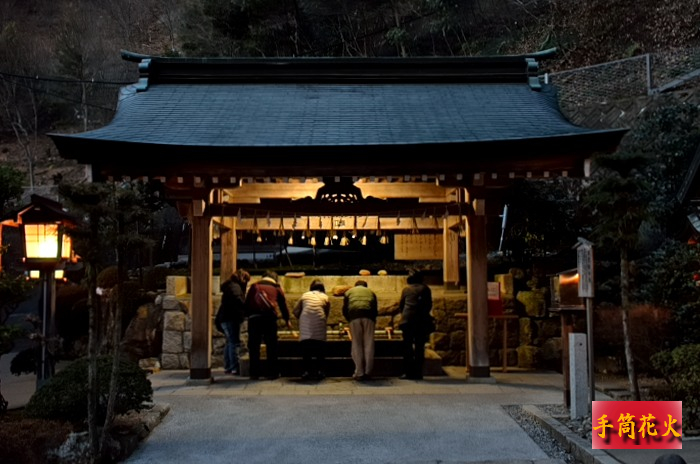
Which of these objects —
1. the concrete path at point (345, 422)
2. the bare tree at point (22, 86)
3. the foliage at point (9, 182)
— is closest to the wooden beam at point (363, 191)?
the concrete path at point (345, 422)

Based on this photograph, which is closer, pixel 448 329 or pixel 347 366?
pixel 347 366

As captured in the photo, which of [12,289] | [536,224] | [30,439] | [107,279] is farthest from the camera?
Answer: [107,279]

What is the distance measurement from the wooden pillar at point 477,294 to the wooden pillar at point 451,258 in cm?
323

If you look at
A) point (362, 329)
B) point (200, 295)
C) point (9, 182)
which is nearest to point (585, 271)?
point (362, 329)

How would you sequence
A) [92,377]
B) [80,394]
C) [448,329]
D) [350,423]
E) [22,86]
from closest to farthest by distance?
1. [92,377]
2. [80,394]
3. [350,423]
4. [448,329]
5. [22,86]

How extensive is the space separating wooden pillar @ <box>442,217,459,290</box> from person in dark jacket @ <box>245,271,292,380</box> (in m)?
4.63

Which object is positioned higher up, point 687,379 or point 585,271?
point 585,271

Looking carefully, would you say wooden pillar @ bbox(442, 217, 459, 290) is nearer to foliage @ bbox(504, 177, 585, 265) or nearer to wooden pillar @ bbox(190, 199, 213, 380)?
foliage @ bbox(504, 177, 585, 265)

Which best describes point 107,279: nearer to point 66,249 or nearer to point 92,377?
point 66,249

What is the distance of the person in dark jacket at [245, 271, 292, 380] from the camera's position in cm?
1191

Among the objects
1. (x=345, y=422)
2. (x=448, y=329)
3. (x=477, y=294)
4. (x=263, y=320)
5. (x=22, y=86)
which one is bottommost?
(x=345, y=422)

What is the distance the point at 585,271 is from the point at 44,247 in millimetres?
7095

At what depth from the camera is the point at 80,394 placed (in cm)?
760

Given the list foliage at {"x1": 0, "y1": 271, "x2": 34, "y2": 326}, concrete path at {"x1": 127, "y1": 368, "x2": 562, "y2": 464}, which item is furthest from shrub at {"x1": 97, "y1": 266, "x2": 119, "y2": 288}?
foliage at {"x1": 0, "y1": 271, "x2": 34, "y2": 326}
